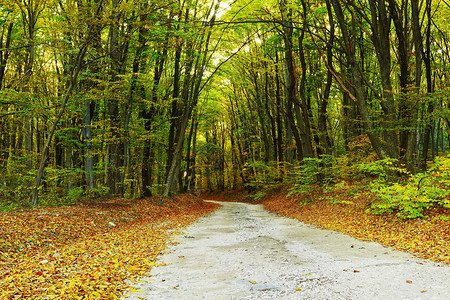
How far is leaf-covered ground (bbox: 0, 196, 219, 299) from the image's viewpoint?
392 centimetres

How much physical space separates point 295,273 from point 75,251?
15.3 ft

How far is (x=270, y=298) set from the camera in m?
3.52

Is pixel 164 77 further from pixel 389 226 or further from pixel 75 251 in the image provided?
pixel 389 226

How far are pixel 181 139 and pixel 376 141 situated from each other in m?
10.4

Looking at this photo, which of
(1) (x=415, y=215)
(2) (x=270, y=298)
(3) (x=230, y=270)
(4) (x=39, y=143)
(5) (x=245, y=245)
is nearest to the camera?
(2) (x=270, y=298)

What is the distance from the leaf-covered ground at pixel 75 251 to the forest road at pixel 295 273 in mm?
558

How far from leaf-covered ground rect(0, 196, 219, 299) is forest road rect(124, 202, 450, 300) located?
0.56 m

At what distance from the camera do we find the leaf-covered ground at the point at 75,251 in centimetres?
392

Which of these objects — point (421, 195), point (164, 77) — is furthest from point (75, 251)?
point (164, 77)

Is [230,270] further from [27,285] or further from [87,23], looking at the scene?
[87,23]

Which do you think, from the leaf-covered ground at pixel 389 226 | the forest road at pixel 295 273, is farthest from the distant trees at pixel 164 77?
the forest road at pixel 295 273

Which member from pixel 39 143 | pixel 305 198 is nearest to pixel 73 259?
pixel 305 198

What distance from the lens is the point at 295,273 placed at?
4.45m

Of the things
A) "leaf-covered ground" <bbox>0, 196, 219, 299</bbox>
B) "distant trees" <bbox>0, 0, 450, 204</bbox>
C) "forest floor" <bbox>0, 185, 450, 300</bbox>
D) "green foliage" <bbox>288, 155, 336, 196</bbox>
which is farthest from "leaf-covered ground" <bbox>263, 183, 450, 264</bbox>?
"leaf-covered ground" <bbox>0, 196, 219, 299</bbox>
